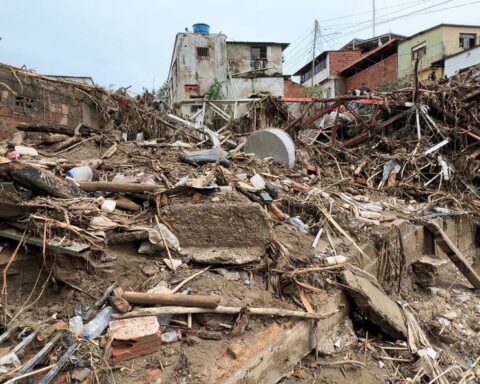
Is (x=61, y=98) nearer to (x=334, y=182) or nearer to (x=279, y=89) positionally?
(x=334, y=182)

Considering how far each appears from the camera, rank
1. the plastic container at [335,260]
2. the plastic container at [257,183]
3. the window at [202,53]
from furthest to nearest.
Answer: the window at [202,53] → the plastic container at [257,183] → the plastic container at [335,260]

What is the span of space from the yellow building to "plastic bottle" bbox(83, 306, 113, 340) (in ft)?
82.7

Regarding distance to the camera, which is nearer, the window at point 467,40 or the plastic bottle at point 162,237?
the plastic bottle at point 162,237

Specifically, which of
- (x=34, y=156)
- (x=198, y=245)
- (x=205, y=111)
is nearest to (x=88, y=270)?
(x=198, y=245)

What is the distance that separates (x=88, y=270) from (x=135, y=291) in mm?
425

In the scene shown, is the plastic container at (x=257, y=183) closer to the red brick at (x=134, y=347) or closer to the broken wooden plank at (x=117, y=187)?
the broken wooden plank at (x=117, y=187)

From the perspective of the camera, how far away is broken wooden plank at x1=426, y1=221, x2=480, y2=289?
5613mm

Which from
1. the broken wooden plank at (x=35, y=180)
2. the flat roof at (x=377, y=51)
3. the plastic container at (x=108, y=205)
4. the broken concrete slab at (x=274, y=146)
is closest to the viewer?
the broken wooden plank at (x=35, y=180)

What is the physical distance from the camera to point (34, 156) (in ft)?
16.6

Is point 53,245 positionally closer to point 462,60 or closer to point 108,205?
point 108,205

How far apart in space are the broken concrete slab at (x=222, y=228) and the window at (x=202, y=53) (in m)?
21.9

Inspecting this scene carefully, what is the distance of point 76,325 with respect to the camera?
8.96ft

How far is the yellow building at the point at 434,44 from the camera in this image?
2459 cm

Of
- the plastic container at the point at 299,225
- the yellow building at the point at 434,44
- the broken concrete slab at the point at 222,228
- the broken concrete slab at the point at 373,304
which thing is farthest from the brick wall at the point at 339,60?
the broken concrete slab at the point at 222,228
